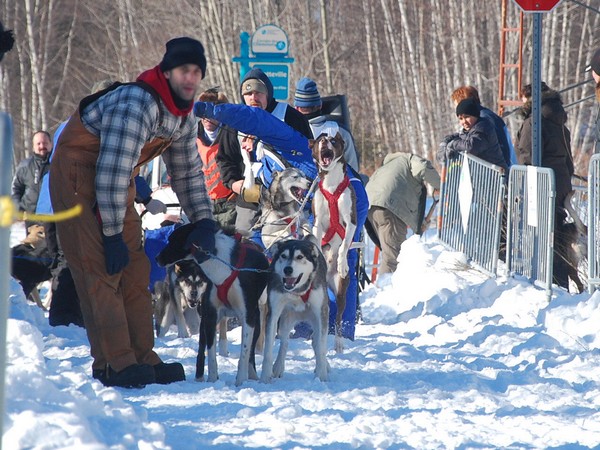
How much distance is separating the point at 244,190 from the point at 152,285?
3.55 ft

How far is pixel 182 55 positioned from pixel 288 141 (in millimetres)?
2298

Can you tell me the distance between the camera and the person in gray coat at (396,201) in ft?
40.1

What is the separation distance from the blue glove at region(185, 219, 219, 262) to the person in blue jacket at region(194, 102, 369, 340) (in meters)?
1.23

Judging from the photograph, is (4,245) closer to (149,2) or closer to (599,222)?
(599,222)

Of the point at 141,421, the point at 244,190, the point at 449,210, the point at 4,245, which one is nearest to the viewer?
the point at 4,245

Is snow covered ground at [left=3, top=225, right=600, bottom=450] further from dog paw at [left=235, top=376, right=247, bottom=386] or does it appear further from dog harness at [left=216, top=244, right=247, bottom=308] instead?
dog harness at [left=216, top=244, right=247, bottom=308]

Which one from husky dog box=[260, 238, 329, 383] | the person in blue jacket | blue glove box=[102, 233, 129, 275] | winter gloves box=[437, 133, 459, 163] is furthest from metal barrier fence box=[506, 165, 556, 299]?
blue glove box=[102, 233, 129, 275]

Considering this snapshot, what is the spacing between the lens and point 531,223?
30.6ft

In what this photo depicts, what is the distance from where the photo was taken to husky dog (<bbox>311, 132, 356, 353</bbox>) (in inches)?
304

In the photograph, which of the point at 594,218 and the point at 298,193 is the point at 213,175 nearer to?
the point at 298,193

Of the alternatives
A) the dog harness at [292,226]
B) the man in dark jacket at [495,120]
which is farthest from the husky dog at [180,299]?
the man in dark jacket at [495,120]

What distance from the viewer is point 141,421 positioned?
13.3 ft

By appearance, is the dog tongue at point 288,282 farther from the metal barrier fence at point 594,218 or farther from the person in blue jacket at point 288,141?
the metal barrier fence at point 594,218

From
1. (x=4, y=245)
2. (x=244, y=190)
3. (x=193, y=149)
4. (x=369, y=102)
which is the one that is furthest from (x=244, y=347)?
(x=369, y=102)
